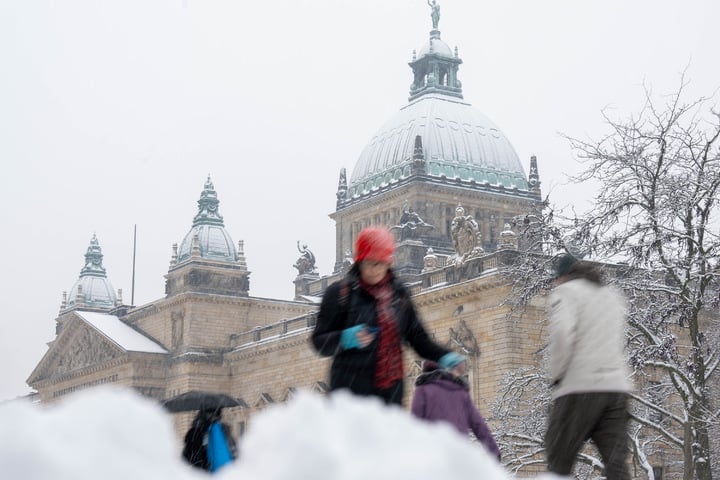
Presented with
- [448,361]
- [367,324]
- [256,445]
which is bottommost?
[256,445]

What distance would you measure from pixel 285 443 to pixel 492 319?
36.7m

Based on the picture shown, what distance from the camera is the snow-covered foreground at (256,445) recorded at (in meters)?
1.84

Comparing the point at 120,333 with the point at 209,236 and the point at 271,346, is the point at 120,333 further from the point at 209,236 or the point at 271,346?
the point at 271,346

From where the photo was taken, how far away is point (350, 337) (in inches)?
218

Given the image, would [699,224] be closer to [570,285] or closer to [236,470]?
[570,285]

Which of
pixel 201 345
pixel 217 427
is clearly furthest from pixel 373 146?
pixel 217 427

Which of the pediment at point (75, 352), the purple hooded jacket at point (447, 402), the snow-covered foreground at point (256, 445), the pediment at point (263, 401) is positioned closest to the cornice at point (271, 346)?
the pediment at point (263, 401)

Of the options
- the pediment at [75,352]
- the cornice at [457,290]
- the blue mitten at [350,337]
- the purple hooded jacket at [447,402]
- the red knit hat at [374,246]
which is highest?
the pediment at [75,352]

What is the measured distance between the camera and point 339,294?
565 cm

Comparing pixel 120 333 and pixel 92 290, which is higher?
pixel 92 290

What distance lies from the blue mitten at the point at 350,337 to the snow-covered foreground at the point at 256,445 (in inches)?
129

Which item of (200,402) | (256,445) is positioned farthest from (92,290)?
(256,445)

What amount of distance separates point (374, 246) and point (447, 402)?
1589 millimetres

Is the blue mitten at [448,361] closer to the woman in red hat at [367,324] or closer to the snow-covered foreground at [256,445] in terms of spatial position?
the woman in red hat at [367,324]
